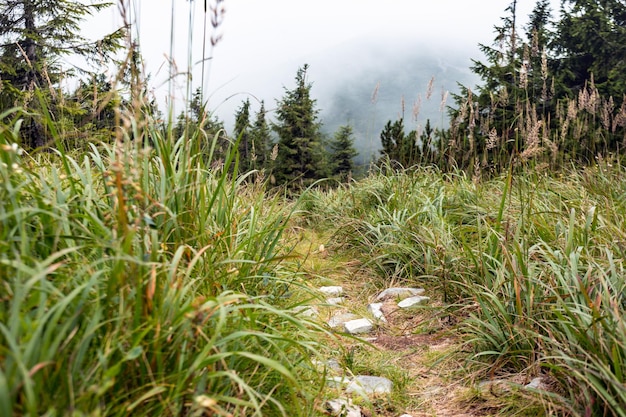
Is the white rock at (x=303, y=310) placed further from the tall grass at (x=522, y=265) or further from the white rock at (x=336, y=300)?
the tall grass at (x=522, y=265)

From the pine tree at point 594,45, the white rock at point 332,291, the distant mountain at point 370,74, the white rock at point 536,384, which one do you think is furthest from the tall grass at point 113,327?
the distant mountain at point 370,74

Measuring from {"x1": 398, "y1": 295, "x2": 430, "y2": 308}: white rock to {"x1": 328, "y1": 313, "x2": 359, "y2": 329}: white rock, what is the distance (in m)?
0.37

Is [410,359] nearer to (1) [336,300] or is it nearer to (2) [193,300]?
(1) [336,300]

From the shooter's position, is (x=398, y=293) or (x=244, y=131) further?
(x=398, y=293)

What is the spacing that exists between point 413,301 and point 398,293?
23cm

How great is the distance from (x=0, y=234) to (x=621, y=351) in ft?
7.02

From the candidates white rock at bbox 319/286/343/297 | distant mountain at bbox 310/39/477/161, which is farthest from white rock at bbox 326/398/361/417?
distant mountain at bbox 310/39/477/161

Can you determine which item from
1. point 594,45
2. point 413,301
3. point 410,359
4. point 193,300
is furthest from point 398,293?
point 594,45

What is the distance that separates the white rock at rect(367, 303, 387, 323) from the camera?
290 cm

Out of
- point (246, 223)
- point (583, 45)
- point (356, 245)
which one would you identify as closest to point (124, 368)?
point (246, 223)

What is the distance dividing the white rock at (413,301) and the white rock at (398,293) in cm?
16

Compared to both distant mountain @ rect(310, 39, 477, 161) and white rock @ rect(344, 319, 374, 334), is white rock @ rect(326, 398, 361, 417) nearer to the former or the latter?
white rock @ rect(344, 319, 374, 334)

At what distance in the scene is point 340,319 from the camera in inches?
114

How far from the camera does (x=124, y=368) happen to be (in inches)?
45.5
